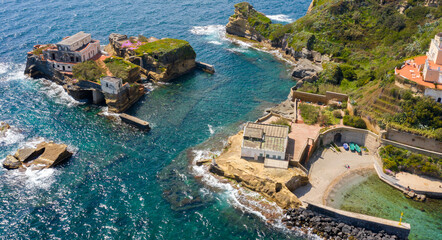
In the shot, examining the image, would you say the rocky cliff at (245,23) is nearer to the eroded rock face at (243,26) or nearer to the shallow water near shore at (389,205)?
the eroded rock face at (243,26)

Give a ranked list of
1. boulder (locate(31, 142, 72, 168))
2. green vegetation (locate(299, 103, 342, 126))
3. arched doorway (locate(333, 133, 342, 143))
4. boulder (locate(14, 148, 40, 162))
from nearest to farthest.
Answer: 1. boulder (locate(31, 142, 72, 168))
2. boulder (locate(14, 148, 40, 162))
3. arched doorway (locate(333, 133, 342, 143))
4. green vegetation (locate(299, 103, 342, 126))

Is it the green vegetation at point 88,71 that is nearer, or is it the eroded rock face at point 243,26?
the green vegetation at point 88,71

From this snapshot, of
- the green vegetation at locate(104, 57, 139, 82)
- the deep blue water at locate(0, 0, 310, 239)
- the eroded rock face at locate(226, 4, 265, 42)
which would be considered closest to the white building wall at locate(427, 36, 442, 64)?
the deep blue water at locate(0, 0, 310, 239)

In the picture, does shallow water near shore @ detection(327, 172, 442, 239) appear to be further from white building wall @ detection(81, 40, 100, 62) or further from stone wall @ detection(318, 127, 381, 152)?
white building wall @ detection(81, 40, 100, 62)

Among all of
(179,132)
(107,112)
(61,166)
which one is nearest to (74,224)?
(61,166)

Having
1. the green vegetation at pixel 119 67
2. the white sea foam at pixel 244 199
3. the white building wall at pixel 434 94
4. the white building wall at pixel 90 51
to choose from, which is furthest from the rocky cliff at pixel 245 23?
the white sea foam at pixel 244 199

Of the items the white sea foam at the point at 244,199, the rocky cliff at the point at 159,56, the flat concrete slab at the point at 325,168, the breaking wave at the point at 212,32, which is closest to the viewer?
the white sea foam at the point at 244,199

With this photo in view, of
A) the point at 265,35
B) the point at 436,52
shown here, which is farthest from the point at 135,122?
the point at 265,35

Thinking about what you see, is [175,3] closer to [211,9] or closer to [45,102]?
[211,9]
